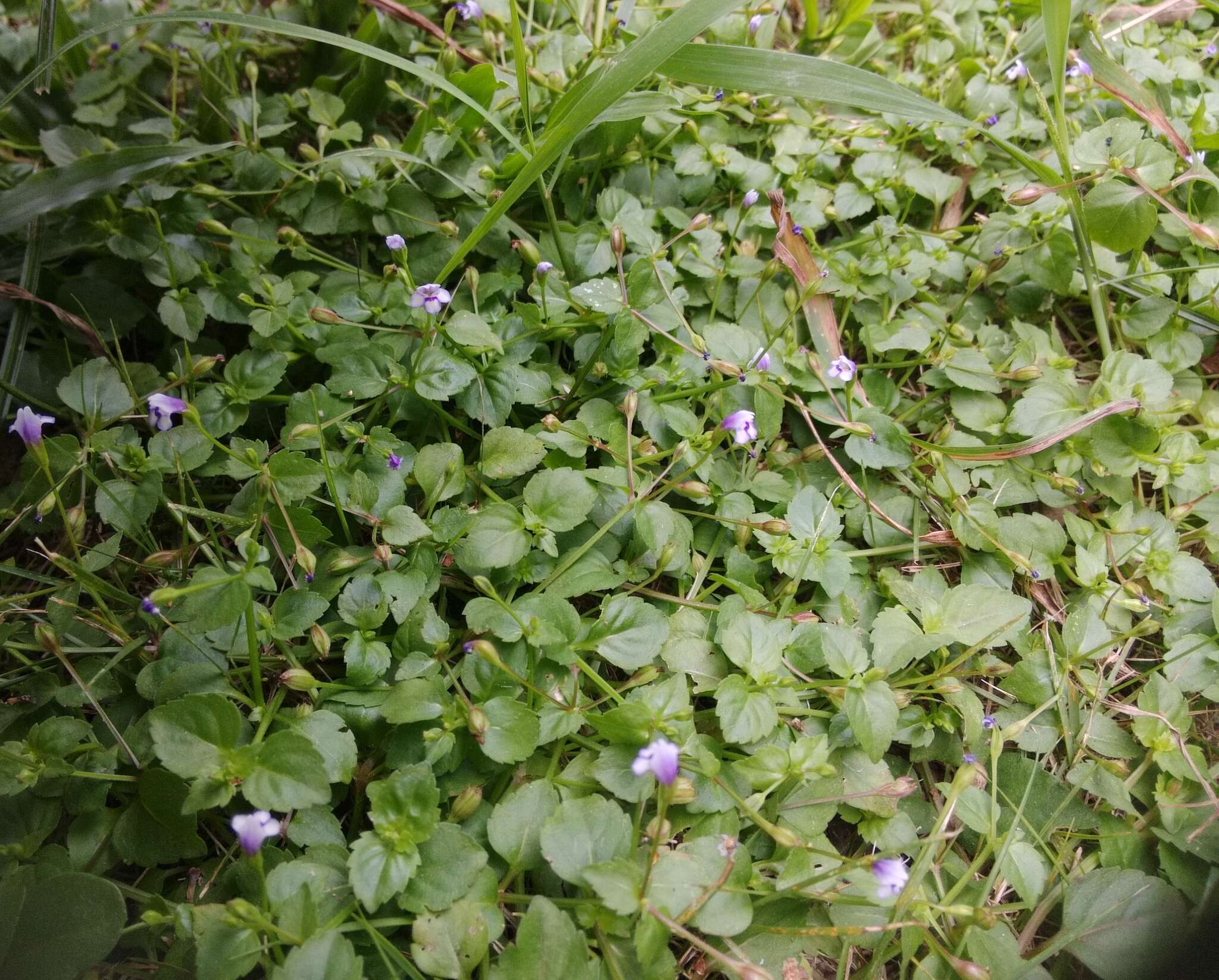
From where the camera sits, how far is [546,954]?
3.72 ft

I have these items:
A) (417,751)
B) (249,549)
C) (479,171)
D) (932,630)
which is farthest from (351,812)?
(479,171)

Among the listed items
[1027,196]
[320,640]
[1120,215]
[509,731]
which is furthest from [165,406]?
[1120,215]

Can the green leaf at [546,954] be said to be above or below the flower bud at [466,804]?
below

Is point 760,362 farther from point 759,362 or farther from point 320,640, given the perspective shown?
point 320,640

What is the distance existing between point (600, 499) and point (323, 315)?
0.68 m

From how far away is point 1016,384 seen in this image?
1809 millimetres

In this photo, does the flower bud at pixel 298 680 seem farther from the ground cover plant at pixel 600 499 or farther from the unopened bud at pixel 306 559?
the unopened bud at pixel 306 559

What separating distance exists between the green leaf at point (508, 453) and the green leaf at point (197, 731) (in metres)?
0.61

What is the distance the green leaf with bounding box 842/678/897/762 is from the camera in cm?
132

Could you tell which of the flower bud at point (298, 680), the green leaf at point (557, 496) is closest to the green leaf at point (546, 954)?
the flower bud at point (298, 680)

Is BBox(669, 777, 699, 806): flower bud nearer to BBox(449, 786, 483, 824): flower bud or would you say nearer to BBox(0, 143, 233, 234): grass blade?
BBox(449, 786, 483, 824): flower bud

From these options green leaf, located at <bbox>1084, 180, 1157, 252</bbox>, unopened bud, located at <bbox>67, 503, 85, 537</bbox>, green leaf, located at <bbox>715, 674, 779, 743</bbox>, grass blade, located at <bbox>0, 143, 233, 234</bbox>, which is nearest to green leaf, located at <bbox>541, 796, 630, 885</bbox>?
green leaf, located at <bbox>715, 674, 779, 743</bbox>

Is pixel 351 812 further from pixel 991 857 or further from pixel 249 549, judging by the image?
pixel 991 857

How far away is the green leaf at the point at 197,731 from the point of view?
3.94 ft
